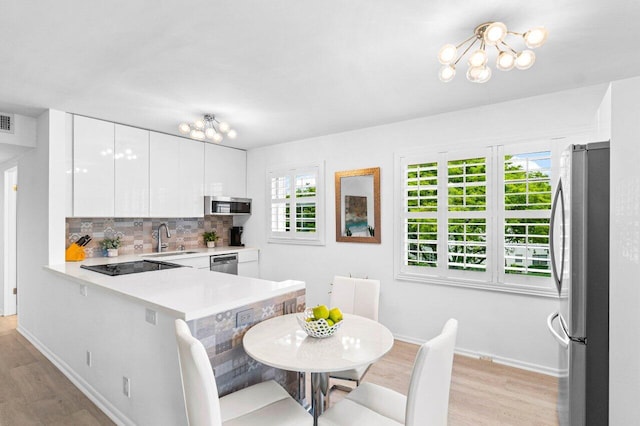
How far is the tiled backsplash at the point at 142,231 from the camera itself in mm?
3705

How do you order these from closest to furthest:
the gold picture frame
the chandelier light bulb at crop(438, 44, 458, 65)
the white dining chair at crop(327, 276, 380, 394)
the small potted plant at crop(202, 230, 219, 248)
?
the chandelier light bulb at crop(438, 44, 458, 65) < the white dining chair at crop(327, 276, 380, 394) < the gold picture frame < the small potted plant at crop(202, 230, 219, 248)

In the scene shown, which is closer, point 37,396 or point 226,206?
point 37,396

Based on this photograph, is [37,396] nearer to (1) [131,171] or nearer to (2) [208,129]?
(1) [131,171]

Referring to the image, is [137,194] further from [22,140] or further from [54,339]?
[54,339]

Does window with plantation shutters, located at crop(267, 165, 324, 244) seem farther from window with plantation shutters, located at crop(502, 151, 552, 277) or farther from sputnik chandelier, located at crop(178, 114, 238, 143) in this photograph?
window with plantation shutters, located at crop(502, 151, 552, 277)

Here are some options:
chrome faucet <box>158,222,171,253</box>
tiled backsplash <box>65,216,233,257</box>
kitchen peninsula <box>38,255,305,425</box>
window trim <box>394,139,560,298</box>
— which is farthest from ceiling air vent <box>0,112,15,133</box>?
window trim <box>394,139,560,298</box>

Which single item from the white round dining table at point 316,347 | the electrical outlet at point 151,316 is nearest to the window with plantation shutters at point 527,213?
the white round dining table at point 316,347

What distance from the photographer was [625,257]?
4.86ft

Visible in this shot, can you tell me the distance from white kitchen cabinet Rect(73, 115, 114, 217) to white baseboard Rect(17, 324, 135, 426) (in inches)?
53.8

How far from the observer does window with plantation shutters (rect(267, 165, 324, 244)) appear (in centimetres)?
422

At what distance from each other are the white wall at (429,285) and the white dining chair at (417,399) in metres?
1.84

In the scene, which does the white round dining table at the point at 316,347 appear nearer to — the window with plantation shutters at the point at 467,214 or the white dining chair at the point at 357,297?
the white dining chair at the point at 357,297

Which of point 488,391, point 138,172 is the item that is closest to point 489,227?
point 488,391

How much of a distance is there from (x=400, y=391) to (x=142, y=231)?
3.59 metres
